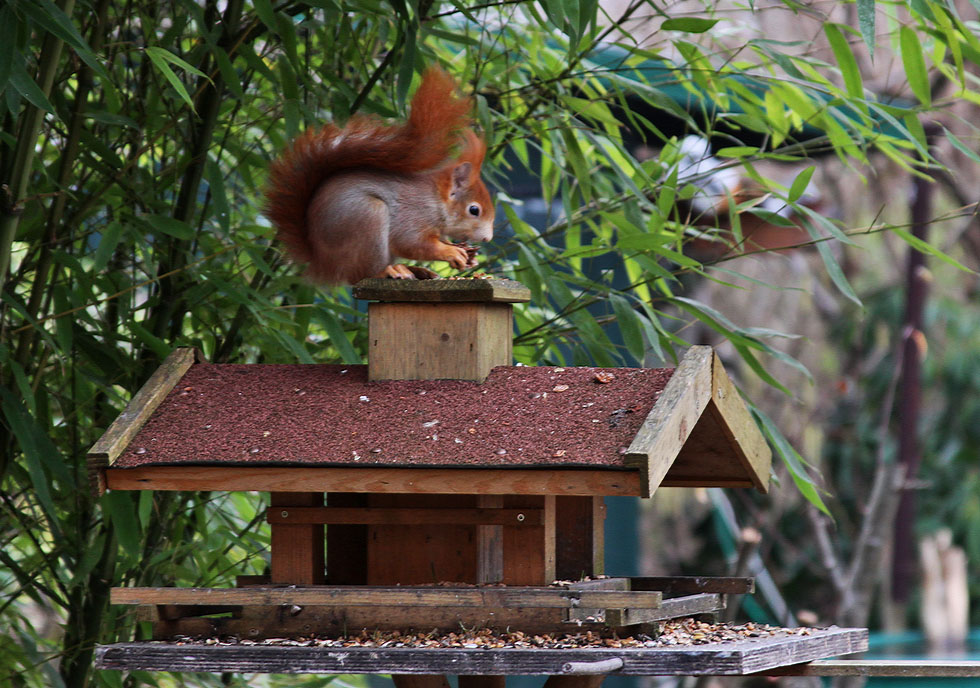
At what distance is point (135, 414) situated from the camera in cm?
157

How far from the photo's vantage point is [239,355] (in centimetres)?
225

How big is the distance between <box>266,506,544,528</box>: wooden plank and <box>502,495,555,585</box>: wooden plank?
0.01m

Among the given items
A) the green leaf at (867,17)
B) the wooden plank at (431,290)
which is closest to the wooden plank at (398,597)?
the wooden plank at (431,290)

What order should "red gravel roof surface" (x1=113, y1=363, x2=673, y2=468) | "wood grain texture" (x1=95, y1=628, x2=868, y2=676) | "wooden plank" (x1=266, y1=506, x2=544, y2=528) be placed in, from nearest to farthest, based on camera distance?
"wood grain texture" (x1=95, y1=628, x2=868, y2=676) < "red gravel roof surface" (x1=113, y1=363, x2=673, y2=468) < "wooden plank" (x1=266, y1=506, x2=544, y2=528)

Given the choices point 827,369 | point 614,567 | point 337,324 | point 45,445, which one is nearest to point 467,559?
point 337,324

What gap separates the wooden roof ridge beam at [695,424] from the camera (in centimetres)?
137

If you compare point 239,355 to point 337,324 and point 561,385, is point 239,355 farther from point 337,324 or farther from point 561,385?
point 561,385

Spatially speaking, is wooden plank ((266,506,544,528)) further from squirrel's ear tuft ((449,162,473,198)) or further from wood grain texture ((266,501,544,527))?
squirrel's ear tuft ((449,162,473,198))

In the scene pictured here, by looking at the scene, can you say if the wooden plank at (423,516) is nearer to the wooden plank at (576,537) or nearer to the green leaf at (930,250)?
the wooden plank at (576,537)

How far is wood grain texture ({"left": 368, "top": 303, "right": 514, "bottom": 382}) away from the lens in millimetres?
1614

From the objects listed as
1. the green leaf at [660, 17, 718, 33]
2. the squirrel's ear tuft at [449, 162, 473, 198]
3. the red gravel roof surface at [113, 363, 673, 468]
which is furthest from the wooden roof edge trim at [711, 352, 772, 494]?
the green leaf at [660, 17, 718, 33]

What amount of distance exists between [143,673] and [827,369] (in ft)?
14.8

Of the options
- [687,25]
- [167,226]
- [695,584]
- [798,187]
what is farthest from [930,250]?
[167,226]

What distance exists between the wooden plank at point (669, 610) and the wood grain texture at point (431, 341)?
14.9 inches
